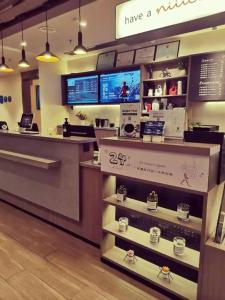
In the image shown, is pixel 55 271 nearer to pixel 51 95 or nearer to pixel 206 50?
pixel 206 50

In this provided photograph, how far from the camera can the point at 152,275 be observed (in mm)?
2029

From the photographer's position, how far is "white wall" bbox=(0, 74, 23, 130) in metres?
8.16

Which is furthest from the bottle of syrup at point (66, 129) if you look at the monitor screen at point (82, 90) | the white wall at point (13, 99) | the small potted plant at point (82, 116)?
the white wall at point (13, 99)

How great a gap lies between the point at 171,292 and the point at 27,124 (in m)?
2.93

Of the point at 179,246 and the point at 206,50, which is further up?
the point at 206,50

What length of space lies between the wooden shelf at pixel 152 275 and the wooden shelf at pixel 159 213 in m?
0.54

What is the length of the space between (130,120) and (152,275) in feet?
4.33

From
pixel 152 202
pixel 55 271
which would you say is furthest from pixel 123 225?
pixel 55 271

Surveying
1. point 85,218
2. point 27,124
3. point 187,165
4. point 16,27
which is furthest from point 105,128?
point 187,165

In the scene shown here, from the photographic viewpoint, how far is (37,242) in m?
2.68

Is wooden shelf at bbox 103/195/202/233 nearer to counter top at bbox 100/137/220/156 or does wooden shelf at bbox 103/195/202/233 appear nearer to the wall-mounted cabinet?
counter top at bbox 100/137/220/156

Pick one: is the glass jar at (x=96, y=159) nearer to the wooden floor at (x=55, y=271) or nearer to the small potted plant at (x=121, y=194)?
the small potted plant at (x=121, y=194)

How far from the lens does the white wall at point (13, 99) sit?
26.8ft

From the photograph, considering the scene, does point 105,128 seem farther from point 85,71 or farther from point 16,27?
point 16,27
